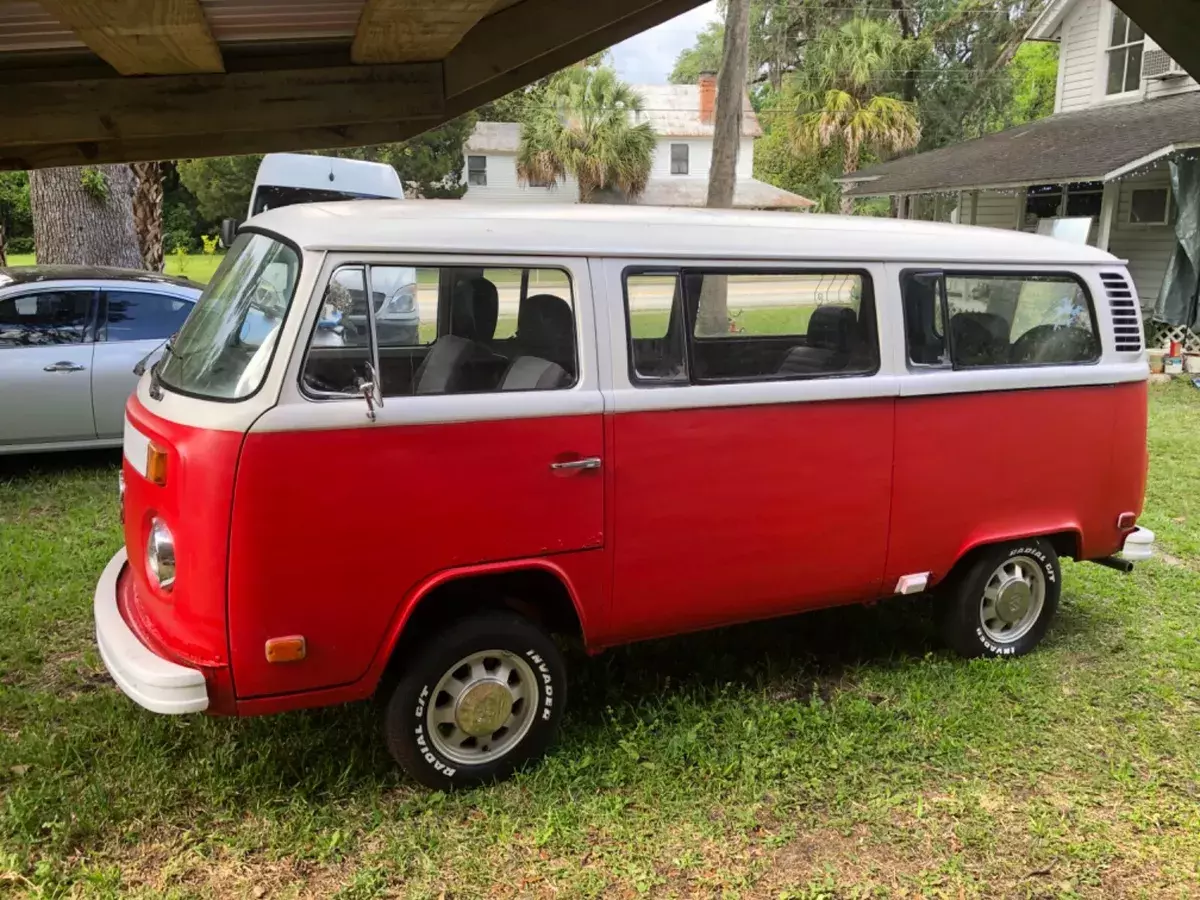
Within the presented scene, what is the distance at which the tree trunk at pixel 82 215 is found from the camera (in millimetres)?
10359

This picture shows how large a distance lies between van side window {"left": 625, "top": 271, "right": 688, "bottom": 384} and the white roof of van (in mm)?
114

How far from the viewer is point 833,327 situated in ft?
14.1

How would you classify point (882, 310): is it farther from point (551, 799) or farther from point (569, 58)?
point (551, 799)

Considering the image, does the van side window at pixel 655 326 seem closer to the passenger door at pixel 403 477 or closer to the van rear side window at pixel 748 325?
the van rear side window at pixel 748 325

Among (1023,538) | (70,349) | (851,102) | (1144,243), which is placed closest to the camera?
(1023,538)

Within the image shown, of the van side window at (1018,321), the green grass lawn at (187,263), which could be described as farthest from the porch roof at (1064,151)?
the green grass lawn at (187,263)

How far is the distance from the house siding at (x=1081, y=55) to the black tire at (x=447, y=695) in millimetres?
19354

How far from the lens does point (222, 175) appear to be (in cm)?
3497

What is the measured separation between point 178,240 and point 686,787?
39827mm

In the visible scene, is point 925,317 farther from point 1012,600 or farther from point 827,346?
point 1012,600

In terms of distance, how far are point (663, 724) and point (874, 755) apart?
2.93 feet

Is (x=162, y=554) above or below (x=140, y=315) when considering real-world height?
below

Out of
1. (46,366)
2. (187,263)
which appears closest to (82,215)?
(46,366)

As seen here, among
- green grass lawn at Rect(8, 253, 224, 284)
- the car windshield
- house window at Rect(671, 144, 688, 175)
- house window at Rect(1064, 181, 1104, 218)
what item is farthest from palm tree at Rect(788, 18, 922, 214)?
the car windshield
